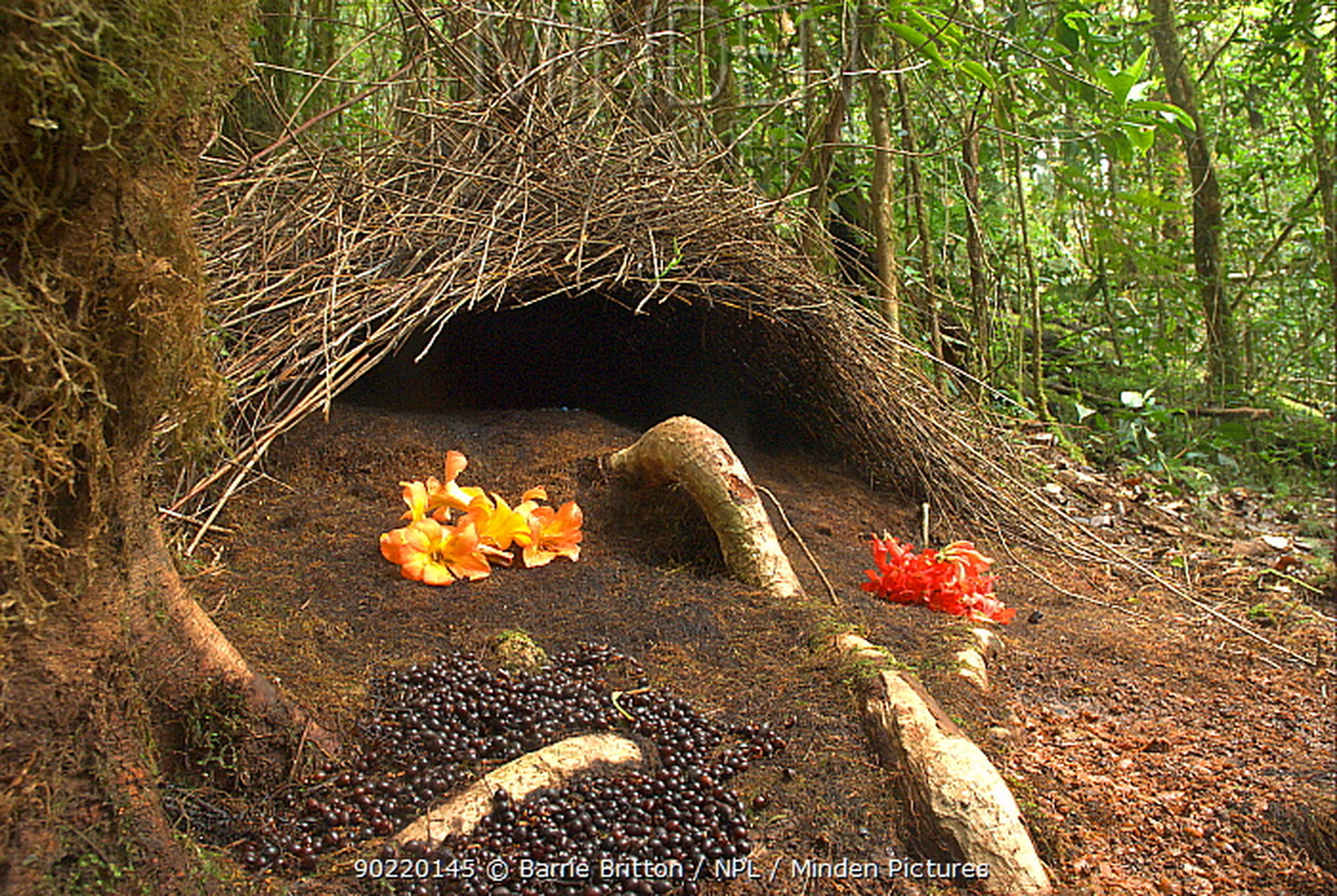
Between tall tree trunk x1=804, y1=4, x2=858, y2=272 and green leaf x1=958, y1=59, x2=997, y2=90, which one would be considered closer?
green leaf x1=958, y1=59, x2=997, y2=90

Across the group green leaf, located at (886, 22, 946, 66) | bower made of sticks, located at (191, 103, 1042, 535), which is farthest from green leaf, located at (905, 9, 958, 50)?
bower made of sticks, located at (191, 103, 1042, 535)

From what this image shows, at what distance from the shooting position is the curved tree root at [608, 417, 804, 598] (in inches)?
110

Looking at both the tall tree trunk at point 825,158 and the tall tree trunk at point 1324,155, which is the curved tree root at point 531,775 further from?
the tall tree trunk at point 1324,155

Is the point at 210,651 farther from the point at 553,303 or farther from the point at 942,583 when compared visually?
the point at 553,303

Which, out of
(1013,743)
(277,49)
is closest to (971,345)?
(1013,743)

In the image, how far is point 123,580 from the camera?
1521 mm

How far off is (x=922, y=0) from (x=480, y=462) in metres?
2.51

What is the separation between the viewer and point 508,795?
5.87ft

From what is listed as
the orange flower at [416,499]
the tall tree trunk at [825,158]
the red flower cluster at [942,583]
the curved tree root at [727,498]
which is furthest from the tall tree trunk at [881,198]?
the orange flower at [416,499]

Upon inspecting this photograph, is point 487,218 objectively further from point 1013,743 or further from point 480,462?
point 1013,743

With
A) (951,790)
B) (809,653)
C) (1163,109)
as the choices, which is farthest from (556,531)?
(1163,109)

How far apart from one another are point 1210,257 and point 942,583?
5295 mm

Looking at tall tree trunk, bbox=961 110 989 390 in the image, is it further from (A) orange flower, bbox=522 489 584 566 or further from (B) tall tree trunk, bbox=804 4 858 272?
(A) orange flower, bbox=522 489 584 566

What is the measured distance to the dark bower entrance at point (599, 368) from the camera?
3910 mm
